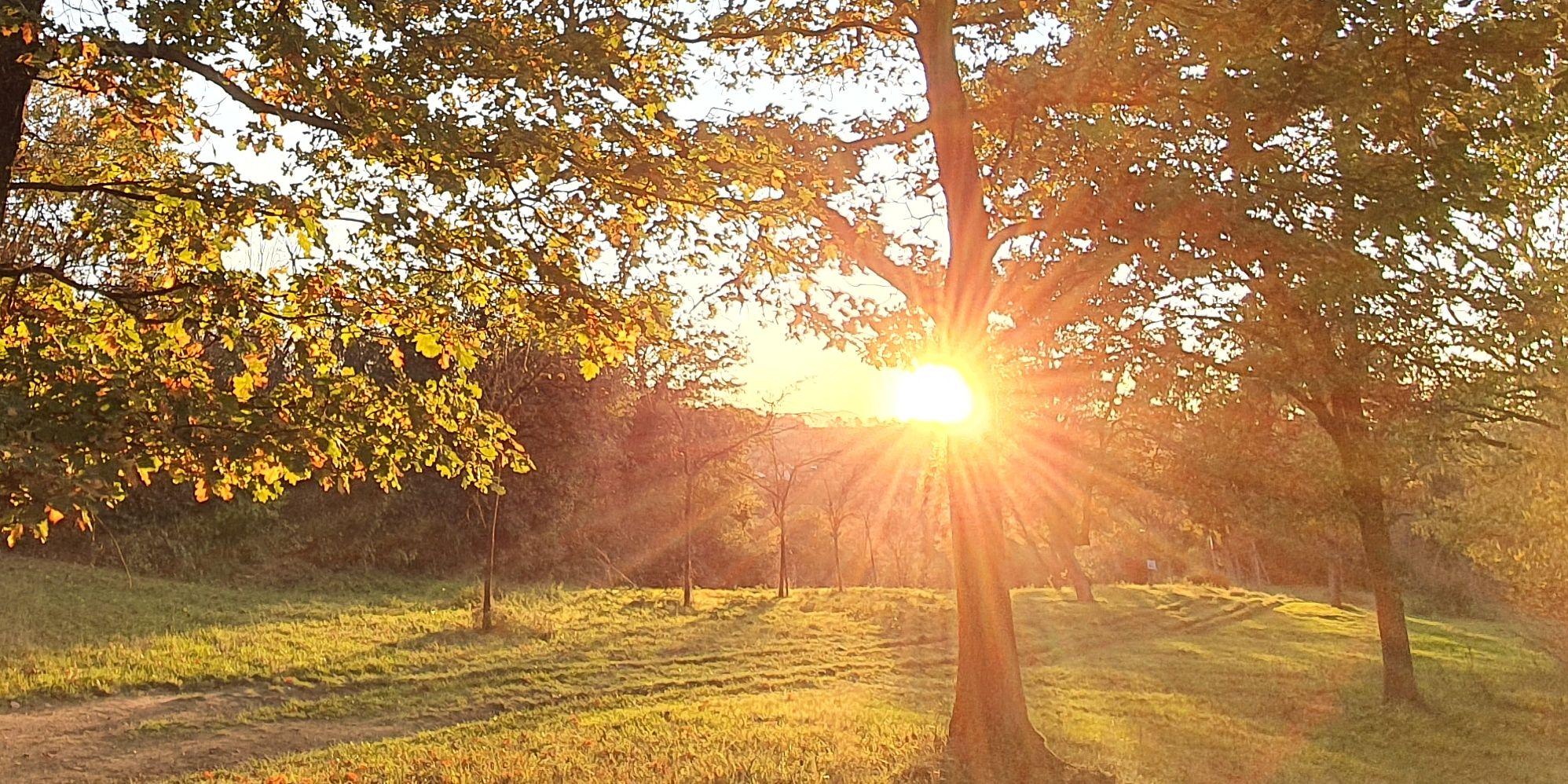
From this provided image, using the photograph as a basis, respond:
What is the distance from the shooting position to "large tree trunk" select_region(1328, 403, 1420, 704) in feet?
49.4

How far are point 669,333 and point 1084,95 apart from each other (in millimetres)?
4713

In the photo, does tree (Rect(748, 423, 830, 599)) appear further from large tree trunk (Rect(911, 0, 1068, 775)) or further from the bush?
the bush

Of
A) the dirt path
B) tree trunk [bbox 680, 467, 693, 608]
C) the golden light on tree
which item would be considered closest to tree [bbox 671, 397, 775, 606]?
tree trunk [bbox 680, 467, 693, 608]

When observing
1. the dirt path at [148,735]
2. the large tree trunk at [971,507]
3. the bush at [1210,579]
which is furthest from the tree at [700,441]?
the bush at [1210,579]

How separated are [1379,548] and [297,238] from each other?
1711 cm

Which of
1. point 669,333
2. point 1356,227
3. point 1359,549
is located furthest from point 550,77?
point 1359,549

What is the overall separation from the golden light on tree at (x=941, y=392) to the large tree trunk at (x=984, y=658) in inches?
16.7

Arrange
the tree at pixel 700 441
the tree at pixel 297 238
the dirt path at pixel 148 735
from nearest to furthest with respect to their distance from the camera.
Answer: the tree at pixel 297 238
the dirt path at pixel 148 735
the tree at pixel 700 441

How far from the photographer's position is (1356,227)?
8047 millimetres

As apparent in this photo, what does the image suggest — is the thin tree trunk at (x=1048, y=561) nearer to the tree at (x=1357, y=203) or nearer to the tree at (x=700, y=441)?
the tree at (x=700, y=441)

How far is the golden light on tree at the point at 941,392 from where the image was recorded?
383 inches

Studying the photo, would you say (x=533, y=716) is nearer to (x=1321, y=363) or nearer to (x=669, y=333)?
(x=669, y=333)

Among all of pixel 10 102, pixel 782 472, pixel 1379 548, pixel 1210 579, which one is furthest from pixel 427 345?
pixel 1210 579

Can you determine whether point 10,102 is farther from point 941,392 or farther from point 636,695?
point 636,695
